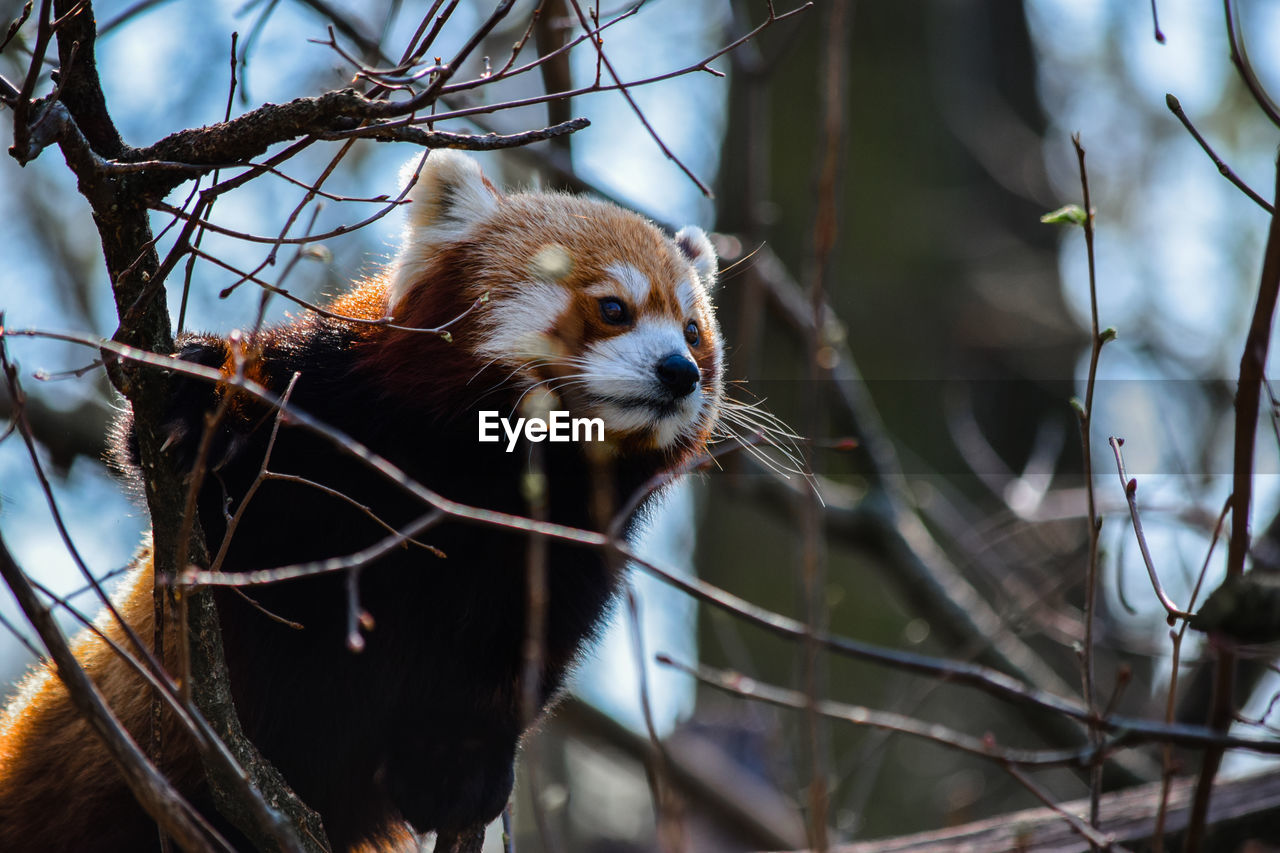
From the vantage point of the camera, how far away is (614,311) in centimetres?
306

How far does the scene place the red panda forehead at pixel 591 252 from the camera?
3115 mm

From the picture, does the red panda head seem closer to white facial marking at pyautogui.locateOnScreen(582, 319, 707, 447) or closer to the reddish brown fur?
white facial marking at pyautogui.locateOnScreen(582, 319, 707, 447)

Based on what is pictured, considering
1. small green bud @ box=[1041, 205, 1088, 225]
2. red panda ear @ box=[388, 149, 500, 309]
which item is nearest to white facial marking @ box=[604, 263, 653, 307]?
red panda ear @ box=[388, 149, 500, 309]

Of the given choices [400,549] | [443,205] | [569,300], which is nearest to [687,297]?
[569,300]

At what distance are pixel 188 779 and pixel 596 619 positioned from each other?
1074mm

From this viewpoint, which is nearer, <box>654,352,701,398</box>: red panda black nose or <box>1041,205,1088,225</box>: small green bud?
<box>1041,205,1088,225</box>: small green bud

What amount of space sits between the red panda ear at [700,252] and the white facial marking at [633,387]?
3.29ft

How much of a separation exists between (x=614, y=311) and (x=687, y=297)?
427mm

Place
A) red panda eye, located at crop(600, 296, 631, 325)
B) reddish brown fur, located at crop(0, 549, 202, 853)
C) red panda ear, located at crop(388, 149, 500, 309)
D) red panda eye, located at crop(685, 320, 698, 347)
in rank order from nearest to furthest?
reddish brown fur, located at crop(0, 549, 202, 853)
red panda eye, located at crop(600, 296, 631, 325)
red panda ear, located at crop(388, 149, 500, 309)
red panda eye, located at crop(685, 320, 698, 347)

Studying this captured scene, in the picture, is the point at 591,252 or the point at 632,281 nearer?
the point at 632,281

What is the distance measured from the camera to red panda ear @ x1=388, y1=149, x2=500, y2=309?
3.17 m

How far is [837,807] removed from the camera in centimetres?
622

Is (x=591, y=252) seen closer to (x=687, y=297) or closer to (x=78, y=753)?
(x=687, y=297)

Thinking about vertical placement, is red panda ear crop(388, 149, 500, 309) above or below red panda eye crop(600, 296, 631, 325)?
above
